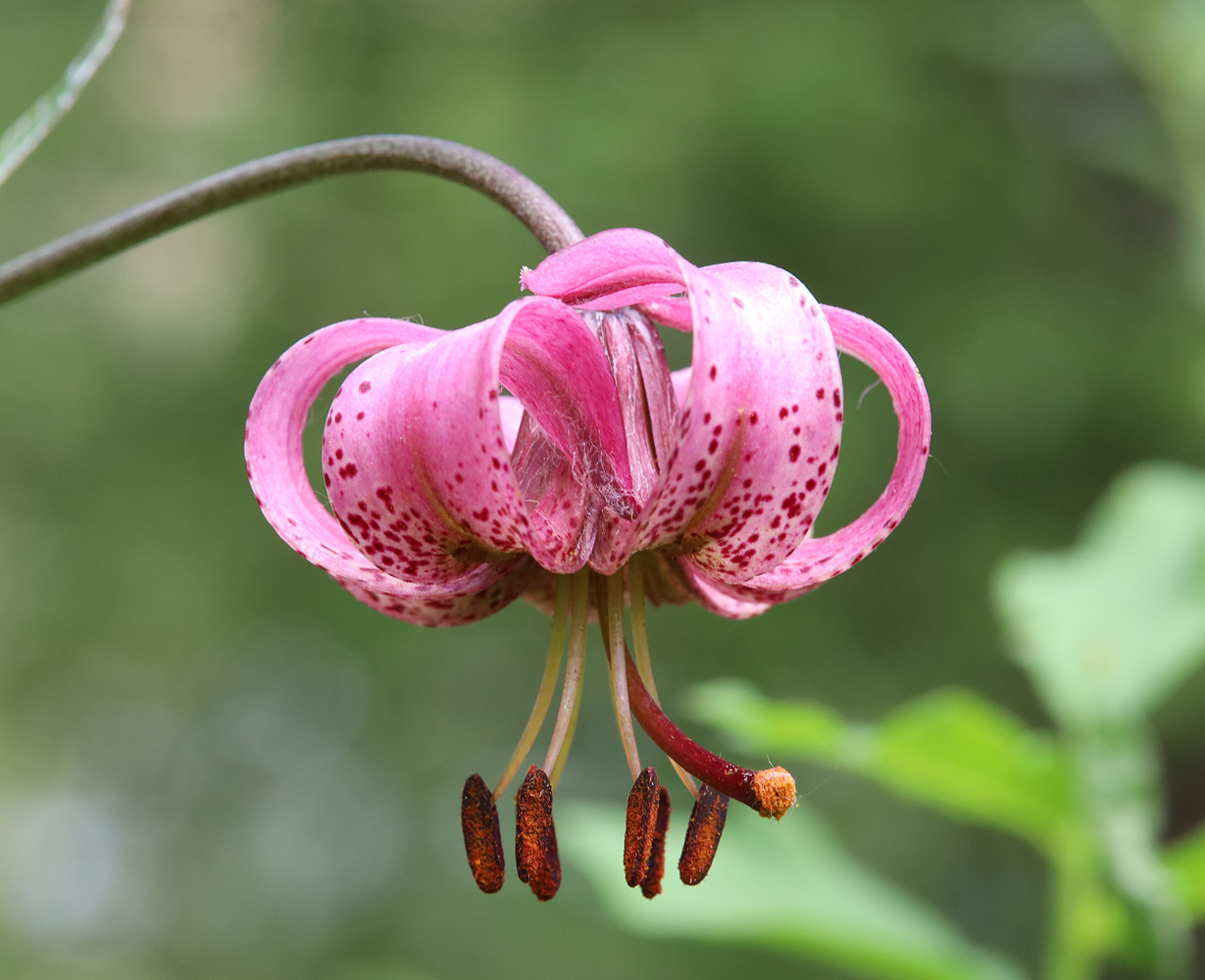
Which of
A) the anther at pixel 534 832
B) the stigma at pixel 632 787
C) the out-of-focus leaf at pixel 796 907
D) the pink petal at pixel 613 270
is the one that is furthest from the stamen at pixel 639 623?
the out-of-focus leaf at pixel 796 907

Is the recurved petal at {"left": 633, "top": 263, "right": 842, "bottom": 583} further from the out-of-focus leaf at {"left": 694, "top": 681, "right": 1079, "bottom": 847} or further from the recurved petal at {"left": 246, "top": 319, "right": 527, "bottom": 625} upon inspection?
the out-of-focus leaf at {"left": 694, "top": 681, "right": 1079, "bottom": 847}

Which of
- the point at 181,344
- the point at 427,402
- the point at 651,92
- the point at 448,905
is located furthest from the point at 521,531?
the point at 448,905

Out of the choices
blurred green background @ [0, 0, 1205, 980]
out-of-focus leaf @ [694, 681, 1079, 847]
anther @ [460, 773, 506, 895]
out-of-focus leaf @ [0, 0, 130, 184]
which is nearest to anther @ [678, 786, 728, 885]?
anther @ [460, 773, 506, 895]

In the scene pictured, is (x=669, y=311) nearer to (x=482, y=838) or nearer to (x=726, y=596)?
(x=726, y=596)

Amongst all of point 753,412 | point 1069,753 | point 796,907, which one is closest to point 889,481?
point 753,412

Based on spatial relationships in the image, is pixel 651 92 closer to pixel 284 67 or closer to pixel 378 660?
pixel 284 67

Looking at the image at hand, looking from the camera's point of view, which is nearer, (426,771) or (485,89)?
(485,89)
